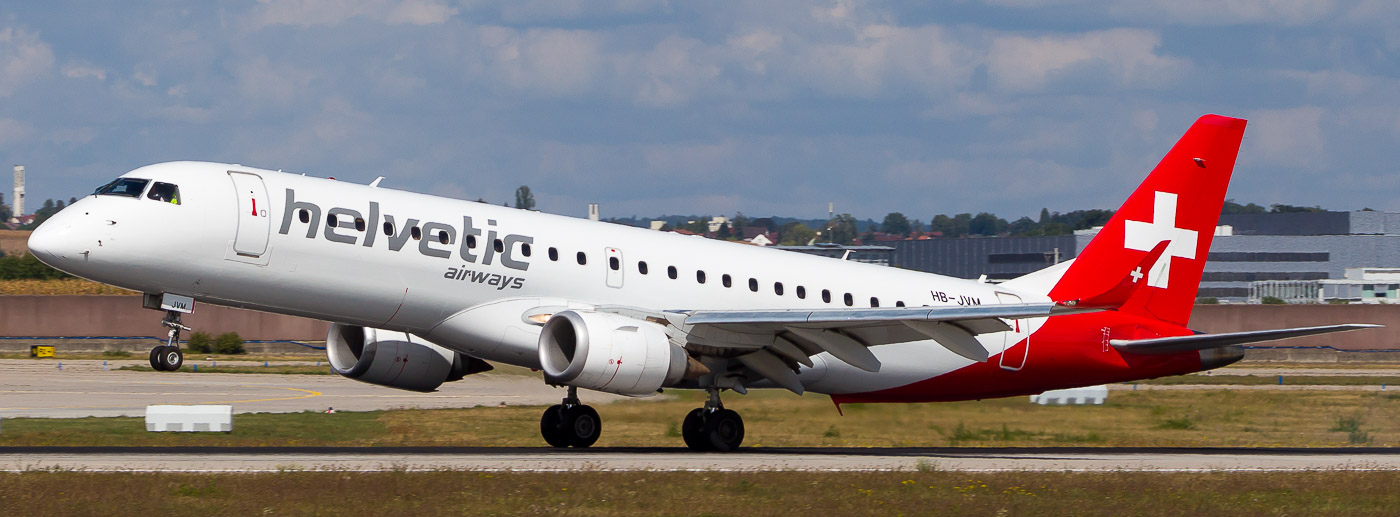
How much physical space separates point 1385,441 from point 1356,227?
125097 mm

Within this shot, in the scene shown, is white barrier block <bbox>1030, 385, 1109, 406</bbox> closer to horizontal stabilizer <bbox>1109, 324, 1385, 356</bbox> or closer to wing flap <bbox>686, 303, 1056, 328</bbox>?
horizontal stabilizer <bbox>1109, 324, 1385, 356</bbox>

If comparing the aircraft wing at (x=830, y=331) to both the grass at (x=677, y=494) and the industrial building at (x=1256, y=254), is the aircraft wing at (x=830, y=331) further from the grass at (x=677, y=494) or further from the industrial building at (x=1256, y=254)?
the industrial building at (x=1256, y=254)

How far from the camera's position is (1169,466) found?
24.5 metres

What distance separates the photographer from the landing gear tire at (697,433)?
26.0m

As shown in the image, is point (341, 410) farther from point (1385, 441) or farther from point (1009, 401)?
point (1385, 441)

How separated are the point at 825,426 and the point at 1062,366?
4970 mm

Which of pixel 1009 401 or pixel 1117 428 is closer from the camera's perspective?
pixel 1009 401

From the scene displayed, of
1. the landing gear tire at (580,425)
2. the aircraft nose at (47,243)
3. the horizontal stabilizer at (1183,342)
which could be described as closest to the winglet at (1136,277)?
the horizontal stabilizer at (1183,342)

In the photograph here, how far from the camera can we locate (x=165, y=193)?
22.3 m

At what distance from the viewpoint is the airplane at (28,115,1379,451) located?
22.6 m

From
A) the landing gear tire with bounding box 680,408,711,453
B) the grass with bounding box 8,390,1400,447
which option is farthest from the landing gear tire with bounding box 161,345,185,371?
the landing gear tire with bounding box 680,408,711,453

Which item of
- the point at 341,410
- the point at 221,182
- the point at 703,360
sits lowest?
the point at 341,410

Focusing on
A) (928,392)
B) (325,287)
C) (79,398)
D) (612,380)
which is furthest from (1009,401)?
(79,398)

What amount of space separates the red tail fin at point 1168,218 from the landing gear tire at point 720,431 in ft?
28.7
